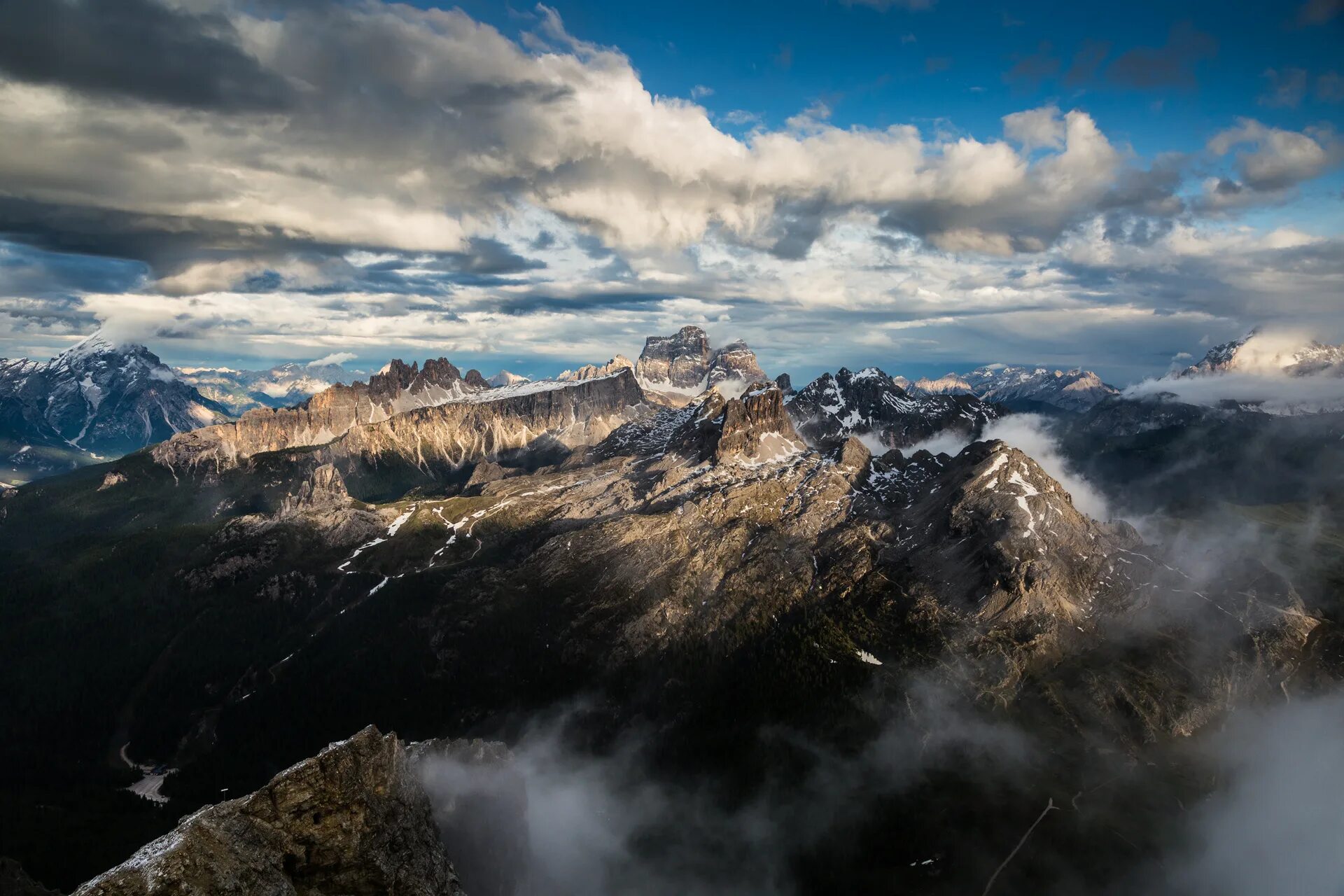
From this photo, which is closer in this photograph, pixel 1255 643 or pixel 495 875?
pixel 495 875

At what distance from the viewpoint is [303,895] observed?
4569 cm

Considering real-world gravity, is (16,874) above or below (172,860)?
below

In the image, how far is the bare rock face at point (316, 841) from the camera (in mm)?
37688

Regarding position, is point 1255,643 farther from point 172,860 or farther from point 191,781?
point 191,781

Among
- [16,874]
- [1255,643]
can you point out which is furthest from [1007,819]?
[16,874]

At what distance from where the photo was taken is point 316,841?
4909cm

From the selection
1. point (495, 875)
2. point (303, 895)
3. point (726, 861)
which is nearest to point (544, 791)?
point (726, 861)

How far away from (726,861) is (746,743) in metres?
41.2

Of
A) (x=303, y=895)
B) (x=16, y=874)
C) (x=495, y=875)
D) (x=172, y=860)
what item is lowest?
(x=16, y=874)

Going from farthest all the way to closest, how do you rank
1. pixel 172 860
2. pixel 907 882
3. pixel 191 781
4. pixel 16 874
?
pixel 191 781 < pixel 907 882 < pixel 16 874 < pixel 172 860

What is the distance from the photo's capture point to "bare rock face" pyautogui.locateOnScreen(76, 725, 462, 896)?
37.7 meters

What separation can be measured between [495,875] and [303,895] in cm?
5448

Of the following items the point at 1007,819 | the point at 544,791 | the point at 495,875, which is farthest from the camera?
the point at 544,791

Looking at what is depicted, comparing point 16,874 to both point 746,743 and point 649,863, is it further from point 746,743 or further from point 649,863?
point 746,743
